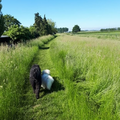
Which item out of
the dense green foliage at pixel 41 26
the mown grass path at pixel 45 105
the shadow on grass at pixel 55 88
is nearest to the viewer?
the mown grass path at pixel 45 105

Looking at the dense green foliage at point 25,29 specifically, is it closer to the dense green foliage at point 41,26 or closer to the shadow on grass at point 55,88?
the dense green foliage at point 41,26

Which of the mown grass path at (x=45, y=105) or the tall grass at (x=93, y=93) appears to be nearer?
the tall grass at (x=93, y=93)

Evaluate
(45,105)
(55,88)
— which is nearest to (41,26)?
(55,88)

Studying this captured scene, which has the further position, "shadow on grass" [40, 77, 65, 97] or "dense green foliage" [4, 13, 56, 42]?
"dense green foliage" [4, 13, 56, 42]

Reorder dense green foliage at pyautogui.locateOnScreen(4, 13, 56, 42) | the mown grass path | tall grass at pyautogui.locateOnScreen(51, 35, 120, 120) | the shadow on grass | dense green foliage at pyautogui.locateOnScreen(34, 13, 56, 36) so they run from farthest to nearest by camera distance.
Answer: dense green foliage at pyautogui.locateOnScreen(34, 13, 56, 36)
dense green foliage at pyautogui.locateOnScreen(4, 13, 56, 42)
the shadow on grass
the mown grass path
tall grass at pyautogui.locateOnScreen(51, 35, 120, 120)

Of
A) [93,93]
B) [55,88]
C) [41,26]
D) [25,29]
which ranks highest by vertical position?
[41,26]

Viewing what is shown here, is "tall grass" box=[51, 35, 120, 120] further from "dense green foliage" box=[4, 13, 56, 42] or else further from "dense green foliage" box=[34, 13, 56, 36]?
"dense green foliage" box=[34, 13, 56, 36]

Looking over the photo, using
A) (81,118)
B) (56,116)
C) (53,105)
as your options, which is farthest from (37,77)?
(81,118)

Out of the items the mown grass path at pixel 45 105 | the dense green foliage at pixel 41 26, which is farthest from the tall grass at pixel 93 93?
the dense green foliage at pixel 41 26

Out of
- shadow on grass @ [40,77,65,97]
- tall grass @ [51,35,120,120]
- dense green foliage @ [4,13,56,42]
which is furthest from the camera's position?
dense green foliage @ [4,13,56,42]

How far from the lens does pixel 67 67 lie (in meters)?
4.52

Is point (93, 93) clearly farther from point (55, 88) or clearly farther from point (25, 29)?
point (25, 29)

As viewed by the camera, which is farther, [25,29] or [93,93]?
A: [25,29]

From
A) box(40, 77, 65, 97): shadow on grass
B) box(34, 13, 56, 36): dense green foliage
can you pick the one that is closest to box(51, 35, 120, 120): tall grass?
box(40, 77, 65, 97): shadow on grass
